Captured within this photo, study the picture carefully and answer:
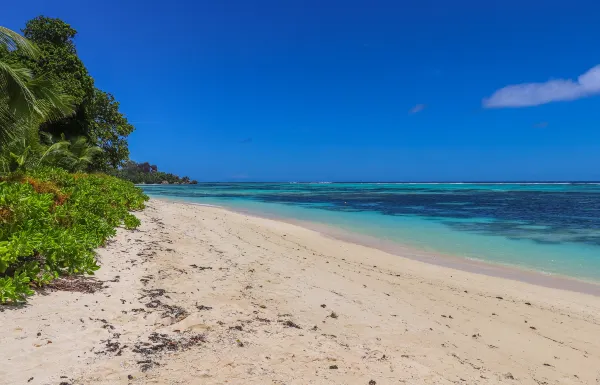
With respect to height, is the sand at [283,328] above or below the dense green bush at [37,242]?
below

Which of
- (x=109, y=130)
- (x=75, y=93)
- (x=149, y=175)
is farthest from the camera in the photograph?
(x=149, y=175)

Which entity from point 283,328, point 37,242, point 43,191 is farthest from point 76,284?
point 43,191

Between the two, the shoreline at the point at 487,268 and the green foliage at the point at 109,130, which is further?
the green foliage at the point at 109,130

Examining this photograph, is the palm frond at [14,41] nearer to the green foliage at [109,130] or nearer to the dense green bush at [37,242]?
the dense green bush at [37,242]

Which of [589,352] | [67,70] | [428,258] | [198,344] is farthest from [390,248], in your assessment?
[67,70]

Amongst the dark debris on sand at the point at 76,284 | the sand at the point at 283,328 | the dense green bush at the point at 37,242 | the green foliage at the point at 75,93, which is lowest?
the sand at the point at 283,328

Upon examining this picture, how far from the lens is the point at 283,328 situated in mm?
4473

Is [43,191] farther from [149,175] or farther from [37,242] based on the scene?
[149,175]

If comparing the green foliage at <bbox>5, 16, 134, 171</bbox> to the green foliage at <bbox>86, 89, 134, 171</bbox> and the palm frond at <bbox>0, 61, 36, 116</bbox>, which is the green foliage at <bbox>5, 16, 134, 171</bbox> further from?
the palm frond at <bbox>0, 61, 36, 116</bbox>

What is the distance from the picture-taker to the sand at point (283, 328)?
130 inches

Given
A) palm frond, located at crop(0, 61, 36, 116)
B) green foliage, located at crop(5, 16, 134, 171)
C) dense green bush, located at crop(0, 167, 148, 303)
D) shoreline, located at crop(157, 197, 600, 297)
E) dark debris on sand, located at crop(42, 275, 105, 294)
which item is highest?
green foliage, located at crop(5, 16, 134, 171)

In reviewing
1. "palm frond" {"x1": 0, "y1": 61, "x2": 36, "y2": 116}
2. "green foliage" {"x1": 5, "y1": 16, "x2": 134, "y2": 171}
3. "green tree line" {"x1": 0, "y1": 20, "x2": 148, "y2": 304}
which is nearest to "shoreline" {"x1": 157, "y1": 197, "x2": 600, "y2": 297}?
"green tree line" {"x1": 0, "y1": 20, "x2": 148, "y2": 304}

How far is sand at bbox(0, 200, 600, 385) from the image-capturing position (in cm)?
329

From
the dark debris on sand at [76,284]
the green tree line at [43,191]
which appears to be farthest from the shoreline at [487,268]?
the dark debris on sand at [76,284]
